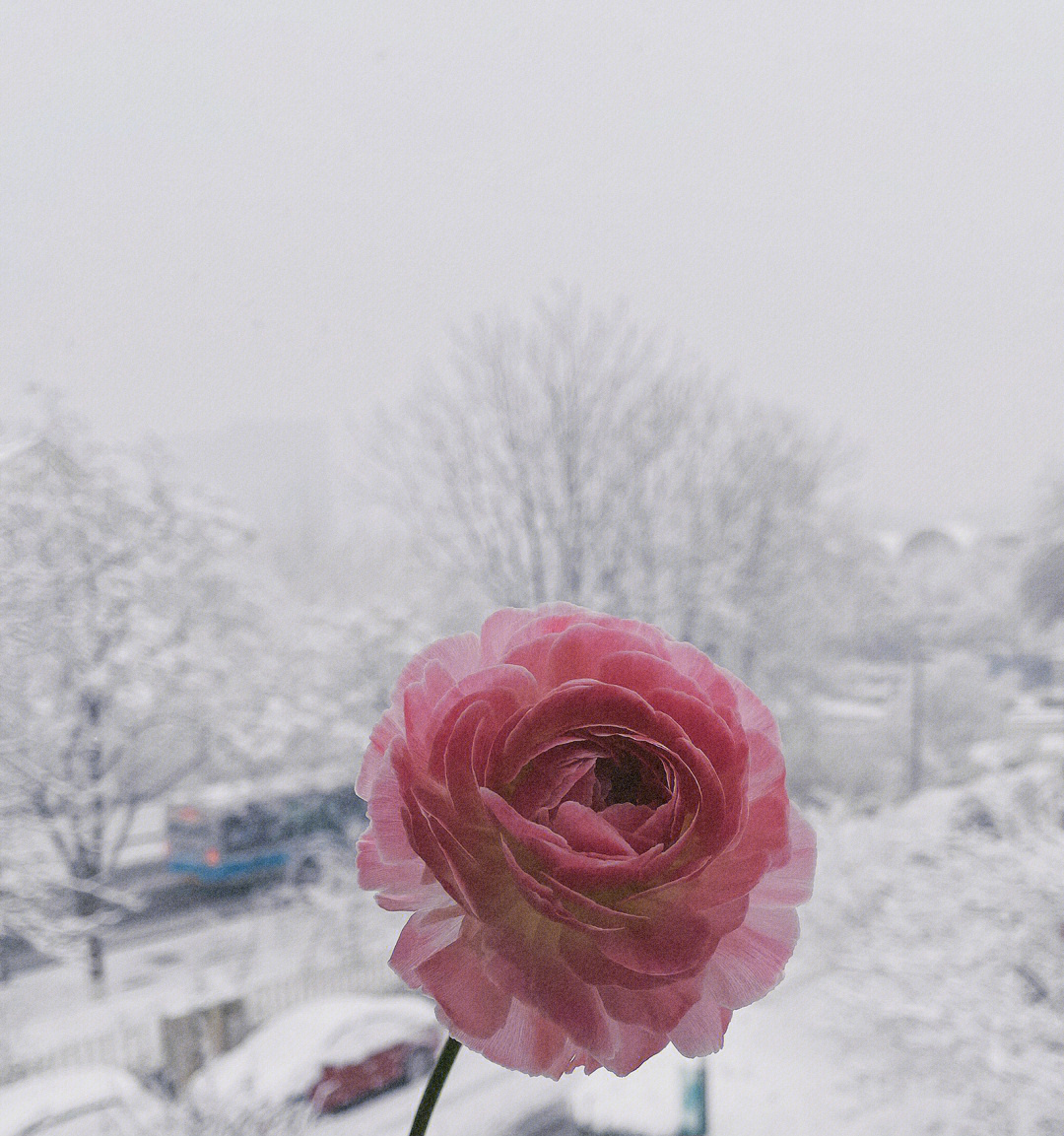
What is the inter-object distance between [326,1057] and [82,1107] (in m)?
0.36

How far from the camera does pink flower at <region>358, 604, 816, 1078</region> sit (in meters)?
0.17

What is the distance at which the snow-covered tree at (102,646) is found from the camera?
5.10 feet

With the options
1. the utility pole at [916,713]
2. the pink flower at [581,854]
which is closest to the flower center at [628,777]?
the pink flower at [581,854]

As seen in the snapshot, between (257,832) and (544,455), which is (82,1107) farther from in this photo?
(544,455)

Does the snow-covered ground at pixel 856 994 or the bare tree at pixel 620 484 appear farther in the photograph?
the bare tree at pixel 620 484

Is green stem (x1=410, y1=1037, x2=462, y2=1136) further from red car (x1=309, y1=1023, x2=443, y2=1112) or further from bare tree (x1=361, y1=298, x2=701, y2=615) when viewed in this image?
bare tree (x1=361, y1=298, x2=701, y2=615)

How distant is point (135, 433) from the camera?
175cm

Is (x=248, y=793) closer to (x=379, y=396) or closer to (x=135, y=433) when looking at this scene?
(x=135, y=433)

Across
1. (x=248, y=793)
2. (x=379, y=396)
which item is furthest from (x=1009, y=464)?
(x=248, y=793)

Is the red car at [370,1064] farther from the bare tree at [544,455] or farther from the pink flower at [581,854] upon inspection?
the pink flower at [581,854]

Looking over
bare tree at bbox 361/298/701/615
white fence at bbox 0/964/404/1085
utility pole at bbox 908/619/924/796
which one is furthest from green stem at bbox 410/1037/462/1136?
utility pole at bbox 908/619/924/796

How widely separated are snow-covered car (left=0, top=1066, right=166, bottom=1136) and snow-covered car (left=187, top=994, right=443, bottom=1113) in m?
0.07

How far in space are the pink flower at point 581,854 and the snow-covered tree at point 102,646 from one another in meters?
1.41

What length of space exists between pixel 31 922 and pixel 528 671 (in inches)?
65.1
